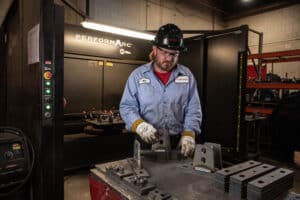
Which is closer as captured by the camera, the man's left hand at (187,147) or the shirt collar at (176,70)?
the man's left hand at (187,147)

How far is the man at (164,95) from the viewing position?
1.55 metres

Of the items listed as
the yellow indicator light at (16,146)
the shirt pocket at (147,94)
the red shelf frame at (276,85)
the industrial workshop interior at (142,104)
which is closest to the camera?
the industrial workshop interior at (142,104)

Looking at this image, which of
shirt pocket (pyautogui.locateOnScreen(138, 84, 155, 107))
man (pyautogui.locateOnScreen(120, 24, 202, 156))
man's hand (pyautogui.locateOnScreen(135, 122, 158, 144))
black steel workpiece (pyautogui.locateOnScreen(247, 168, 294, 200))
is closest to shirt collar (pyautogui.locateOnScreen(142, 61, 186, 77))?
man (pyautogui.locateOnScreen(120, 24, 202, 156))

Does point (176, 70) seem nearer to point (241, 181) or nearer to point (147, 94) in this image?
point (147, 94)

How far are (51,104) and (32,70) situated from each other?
31cm

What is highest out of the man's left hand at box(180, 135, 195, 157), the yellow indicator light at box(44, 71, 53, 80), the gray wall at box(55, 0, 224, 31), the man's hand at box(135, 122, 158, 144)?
the gray wall at box(55, 0, 224, 31)

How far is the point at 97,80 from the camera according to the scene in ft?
10.9

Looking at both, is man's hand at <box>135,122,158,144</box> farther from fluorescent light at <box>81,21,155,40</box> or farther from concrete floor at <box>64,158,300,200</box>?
fluorescent light at <box>81,21,155,40</box>

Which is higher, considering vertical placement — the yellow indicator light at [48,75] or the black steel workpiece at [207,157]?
the yellow indicator light at [48,75]

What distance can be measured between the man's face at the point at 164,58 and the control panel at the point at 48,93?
68 centimetres

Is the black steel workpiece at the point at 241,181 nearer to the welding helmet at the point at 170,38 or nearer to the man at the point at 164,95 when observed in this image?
the man at the point at 164,95

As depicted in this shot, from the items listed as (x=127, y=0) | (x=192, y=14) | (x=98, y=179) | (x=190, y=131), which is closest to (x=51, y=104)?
(x=98, y=179)

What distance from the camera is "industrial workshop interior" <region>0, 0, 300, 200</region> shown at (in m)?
1.04

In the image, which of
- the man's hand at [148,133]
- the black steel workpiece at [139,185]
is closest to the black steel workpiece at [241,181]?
the black steel workpiece at [139,185]
